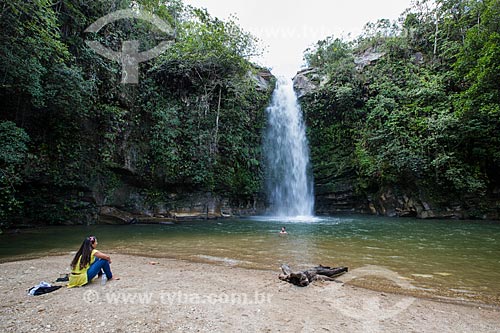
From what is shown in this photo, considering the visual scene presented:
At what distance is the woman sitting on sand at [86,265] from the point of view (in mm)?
4062

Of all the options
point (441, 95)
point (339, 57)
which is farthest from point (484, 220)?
point (339, 57)

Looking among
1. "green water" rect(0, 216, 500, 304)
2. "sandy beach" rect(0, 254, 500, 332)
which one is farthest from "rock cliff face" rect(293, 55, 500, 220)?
"sandy beach" rect(0, 254, 500, 332)

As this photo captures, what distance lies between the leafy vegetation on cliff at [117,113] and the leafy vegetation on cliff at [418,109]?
6336mm

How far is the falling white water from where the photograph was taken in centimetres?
2017

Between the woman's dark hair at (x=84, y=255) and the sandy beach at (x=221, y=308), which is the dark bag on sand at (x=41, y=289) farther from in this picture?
the woman's dark hair at (x=84, y=255)

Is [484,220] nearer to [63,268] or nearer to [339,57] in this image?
[339,57]

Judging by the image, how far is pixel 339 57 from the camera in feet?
82.1

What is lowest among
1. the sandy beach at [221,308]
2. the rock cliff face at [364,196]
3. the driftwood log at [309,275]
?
the sandy beach at [221,308]

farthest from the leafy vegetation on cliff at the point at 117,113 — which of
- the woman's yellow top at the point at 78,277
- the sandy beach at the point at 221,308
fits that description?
the sandy beach at the point at 221,308

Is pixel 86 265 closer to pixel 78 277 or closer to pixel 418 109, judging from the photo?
pixel 78 277

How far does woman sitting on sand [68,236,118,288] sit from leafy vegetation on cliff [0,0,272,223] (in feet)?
17.9

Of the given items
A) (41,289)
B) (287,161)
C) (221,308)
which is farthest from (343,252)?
(287,161)

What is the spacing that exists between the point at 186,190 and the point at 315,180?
34.3 ft

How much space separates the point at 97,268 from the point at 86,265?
17 centimetres
